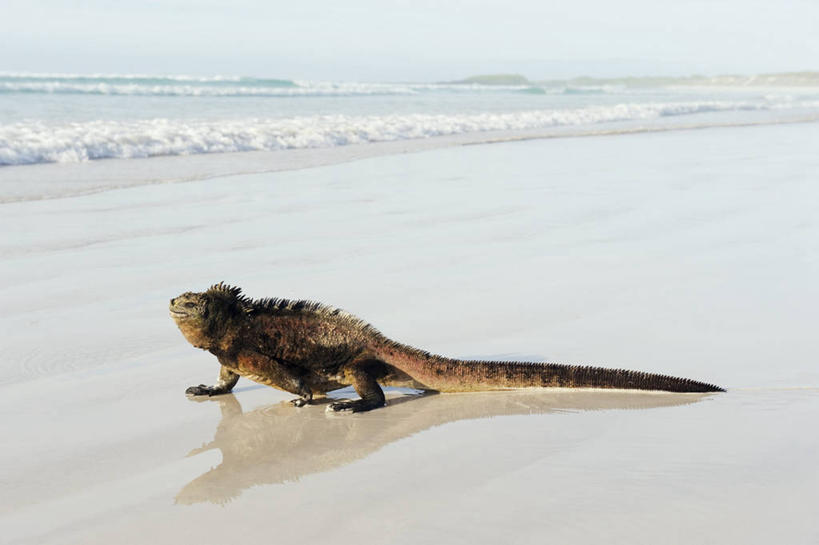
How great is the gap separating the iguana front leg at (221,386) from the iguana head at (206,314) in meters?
0.26

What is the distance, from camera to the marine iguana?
425 centimetres

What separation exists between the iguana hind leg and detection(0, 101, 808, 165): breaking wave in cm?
1239

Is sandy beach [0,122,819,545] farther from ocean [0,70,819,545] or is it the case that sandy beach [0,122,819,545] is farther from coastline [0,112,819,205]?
coastline [0,112,819,205]

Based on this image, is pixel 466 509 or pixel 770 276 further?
pixel 770 276

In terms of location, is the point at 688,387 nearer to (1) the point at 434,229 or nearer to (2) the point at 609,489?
(2) the point at 609,489

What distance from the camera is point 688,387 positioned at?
422 centimetres

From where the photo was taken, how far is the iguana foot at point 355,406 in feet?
13.8

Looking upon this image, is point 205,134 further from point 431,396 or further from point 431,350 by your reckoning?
point 431,396

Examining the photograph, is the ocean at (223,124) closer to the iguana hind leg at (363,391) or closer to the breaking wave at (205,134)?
the breaking wave at (205,134)

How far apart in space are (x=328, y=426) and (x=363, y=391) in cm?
31

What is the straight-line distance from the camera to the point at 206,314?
13.7 feet

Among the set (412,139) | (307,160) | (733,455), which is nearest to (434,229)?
(733,455)

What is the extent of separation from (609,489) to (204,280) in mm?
4273

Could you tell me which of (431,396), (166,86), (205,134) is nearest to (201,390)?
Answer: (431,396)
